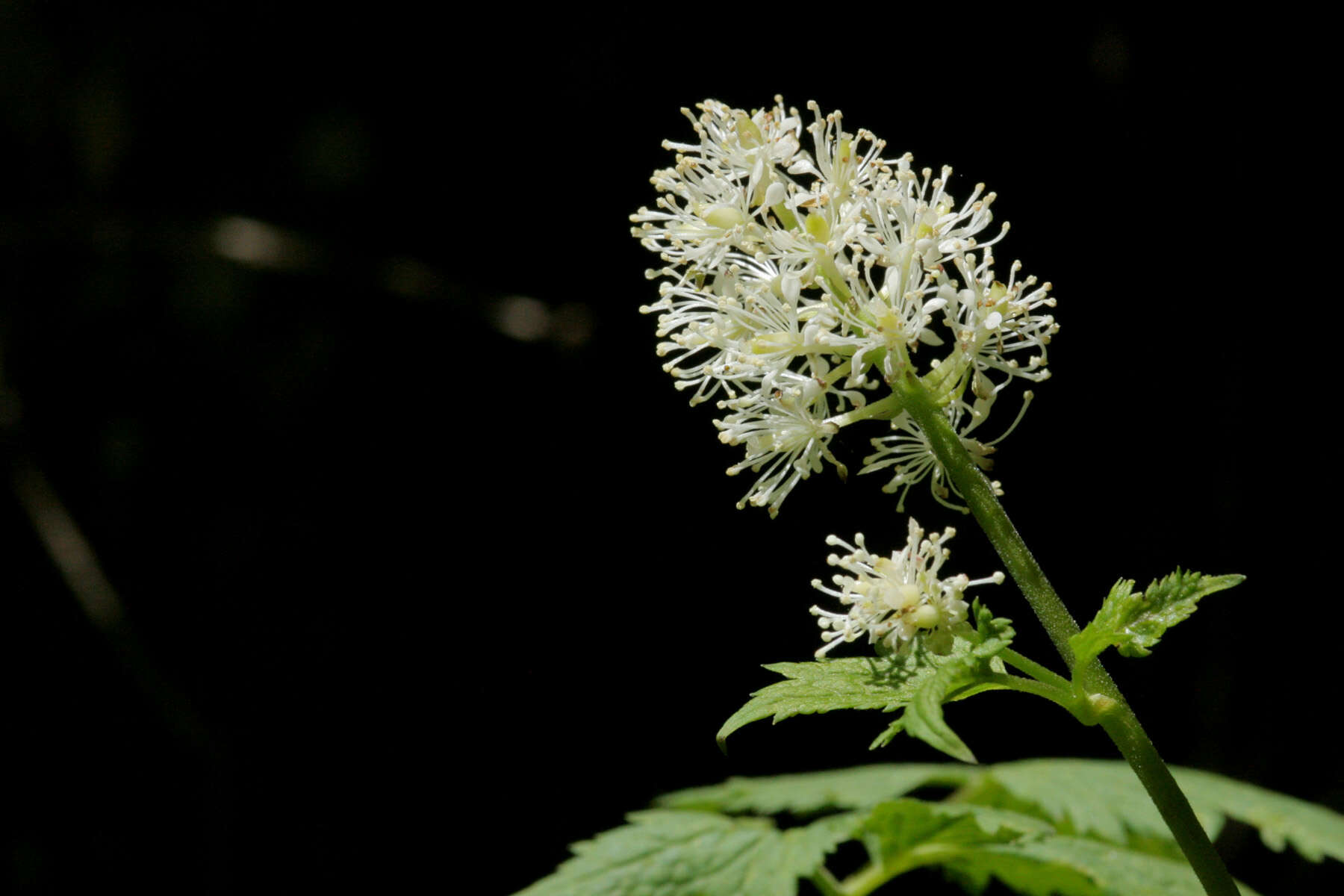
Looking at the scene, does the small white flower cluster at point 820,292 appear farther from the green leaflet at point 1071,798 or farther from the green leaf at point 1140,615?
the green leaflet at point 1071,798

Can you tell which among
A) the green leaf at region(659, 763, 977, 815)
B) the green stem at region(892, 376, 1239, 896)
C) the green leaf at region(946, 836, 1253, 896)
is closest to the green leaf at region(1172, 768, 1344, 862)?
the green leaf at region(946, 836, 1253, 896)

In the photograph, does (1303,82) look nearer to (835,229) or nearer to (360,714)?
(835,229)

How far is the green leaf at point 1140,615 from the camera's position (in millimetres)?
1141

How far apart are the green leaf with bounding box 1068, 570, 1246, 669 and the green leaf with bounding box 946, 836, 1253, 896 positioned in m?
0.59

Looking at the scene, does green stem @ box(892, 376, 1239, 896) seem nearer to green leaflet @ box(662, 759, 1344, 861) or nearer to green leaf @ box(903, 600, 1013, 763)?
green leaf @ box(903, 600, 1013, 763)

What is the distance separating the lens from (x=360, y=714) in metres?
4.10

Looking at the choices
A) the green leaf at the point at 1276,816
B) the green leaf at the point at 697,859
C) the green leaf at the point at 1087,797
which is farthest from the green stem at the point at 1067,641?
the green leaf at the point at 1276,816

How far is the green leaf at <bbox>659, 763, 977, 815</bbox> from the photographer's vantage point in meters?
2.01

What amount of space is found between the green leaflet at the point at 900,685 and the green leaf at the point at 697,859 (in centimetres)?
47

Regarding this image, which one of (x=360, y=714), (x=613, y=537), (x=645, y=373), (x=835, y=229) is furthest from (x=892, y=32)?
(x=360, y=714)

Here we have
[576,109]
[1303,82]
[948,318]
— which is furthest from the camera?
[576,109]

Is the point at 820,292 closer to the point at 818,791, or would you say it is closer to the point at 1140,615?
the point at 1140,615

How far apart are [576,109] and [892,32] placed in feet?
3.48

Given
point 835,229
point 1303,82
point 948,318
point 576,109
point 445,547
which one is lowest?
point 948,318
